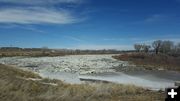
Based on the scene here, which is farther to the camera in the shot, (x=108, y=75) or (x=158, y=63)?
(x=158, y=63)

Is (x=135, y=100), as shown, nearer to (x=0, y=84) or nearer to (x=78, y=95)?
(x=78, y=95)

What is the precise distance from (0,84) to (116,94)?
5.98m

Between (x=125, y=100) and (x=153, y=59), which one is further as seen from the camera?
(x=153, y=59)

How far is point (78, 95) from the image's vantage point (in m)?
14.4

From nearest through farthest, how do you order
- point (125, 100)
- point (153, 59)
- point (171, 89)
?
point (171, 89) → point (125, 100) → point (153, 59)

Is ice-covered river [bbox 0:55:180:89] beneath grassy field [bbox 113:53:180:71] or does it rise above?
beneath

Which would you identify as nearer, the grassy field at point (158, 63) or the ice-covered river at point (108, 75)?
the ice-covered river at point (108, 75)

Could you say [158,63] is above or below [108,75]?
above

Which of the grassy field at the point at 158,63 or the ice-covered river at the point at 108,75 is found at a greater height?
the grassy field at the point at 158,63

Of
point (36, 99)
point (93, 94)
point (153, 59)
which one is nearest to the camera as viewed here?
point (36, 99)

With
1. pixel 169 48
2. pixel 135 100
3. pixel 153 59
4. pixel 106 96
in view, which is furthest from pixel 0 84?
pixel 169 48

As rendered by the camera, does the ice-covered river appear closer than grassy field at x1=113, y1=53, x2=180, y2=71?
Yes

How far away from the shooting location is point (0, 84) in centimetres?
1457

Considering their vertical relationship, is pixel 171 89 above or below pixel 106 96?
above
